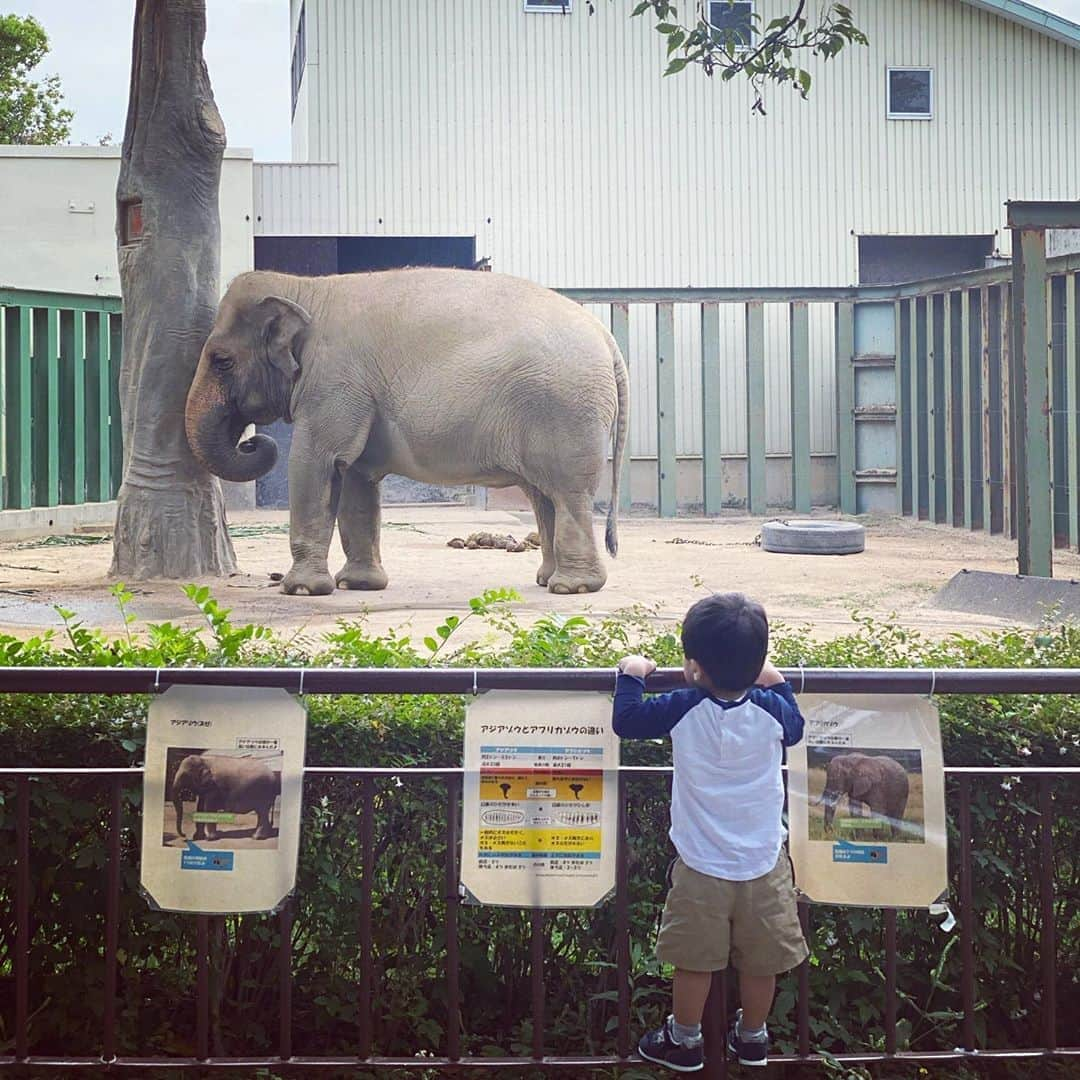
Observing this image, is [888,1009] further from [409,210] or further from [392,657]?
[409,210]

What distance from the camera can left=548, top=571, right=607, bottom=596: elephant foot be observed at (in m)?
9.33

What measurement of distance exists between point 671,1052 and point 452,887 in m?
0.52

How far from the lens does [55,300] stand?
1537 centimetres

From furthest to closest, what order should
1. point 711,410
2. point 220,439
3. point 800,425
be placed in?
point 800,425, point 711,410, point 220,439

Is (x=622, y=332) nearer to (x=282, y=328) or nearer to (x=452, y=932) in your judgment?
(x=282, y=328)

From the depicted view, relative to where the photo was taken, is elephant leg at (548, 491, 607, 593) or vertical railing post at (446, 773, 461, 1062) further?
elephant leg at (548, 491, 607, 593)

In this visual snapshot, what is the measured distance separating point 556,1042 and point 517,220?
17.8 m

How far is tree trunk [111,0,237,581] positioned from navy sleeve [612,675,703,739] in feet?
24.5

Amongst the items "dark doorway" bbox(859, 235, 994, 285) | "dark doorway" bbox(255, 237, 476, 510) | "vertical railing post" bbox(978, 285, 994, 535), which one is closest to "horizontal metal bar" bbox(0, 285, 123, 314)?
"dark doorway" bbox(255, 237, 476, 510)

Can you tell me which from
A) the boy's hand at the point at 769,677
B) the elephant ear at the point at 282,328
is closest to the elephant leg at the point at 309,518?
the elephant ear at the point at 282,328

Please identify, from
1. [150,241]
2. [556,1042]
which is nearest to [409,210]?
[150,241]

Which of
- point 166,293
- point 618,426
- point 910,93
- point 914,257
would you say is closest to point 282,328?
point 166,293

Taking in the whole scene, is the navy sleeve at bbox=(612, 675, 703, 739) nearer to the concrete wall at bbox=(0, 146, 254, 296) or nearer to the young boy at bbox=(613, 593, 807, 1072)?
the young boy at bbox=(613, 593, 807, 1072)

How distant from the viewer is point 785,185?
20.7m
